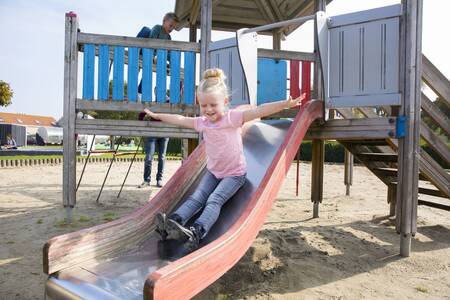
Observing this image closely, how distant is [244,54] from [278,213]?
248 cm

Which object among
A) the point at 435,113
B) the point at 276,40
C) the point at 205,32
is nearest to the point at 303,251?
the point at 435,113

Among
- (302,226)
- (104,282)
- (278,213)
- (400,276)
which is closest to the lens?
Result: (104,282)

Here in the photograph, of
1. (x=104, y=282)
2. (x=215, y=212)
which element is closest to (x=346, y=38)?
(x=215, y=212)

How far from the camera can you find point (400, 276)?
322 cm

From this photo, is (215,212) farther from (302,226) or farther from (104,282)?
(302,226)

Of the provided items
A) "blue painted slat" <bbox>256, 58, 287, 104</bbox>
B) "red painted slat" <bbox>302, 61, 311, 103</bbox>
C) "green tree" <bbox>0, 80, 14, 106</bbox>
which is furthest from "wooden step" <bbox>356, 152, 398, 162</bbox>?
"green tree" <bbox>0, 80, 14, 106</bbox>

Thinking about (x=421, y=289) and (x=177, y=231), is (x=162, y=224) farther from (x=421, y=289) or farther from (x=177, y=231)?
(x=421, y=289)

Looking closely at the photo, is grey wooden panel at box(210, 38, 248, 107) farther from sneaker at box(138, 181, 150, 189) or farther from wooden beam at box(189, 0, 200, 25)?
sneaker at box(138, 181, 150, 189)

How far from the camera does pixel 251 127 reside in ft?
13.9

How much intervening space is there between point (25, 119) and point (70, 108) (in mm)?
61769

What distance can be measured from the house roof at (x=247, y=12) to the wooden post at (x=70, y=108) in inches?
127

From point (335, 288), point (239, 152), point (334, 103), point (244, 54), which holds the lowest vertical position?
point (335, 288)

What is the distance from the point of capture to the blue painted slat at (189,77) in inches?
195

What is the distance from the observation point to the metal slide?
72.8 inches
